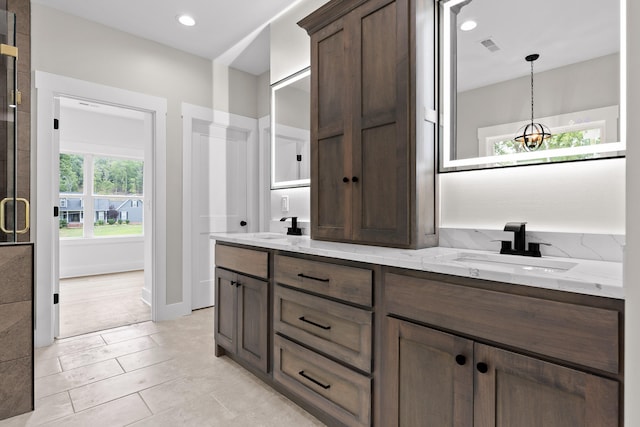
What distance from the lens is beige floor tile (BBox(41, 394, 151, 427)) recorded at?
5.60 ft

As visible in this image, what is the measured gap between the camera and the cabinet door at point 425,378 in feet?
3.75

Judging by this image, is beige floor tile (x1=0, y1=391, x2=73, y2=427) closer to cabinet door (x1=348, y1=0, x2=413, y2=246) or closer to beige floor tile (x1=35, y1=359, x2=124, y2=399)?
beige floor tile (x1=35, y1=359, x2=124, y2=399)

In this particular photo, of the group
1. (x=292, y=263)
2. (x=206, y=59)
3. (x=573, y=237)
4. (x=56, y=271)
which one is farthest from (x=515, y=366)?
(x=206, y=59)

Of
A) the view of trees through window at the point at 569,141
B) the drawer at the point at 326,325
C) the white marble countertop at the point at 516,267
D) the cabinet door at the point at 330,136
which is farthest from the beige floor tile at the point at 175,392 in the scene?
the view of trees through window at the point at 569,141

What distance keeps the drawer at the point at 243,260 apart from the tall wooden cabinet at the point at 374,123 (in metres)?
0.39

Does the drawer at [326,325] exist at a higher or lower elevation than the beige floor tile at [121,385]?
higher

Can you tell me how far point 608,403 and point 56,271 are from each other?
3.55 m

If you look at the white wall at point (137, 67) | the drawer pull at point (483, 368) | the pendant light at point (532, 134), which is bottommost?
the drawer pull at point (483, 368)

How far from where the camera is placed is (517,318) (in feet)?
3.36

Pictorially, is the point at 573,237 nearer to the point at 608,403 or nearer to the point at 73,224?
the point at 608,403

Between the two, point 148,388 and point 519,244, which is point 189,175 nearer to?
point 148,388

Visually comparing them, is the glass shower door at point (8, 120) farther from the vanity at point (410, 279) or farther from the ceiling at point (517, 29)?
the vanity at point (410, 279)

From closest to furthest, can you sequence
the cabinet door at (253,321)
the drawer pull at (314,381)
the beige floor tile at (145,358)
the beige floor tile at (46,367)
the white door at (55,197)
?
the drawer pull at (314,381) < the cabinet door at (253,321) < the beige floor tile at (46,367) < the beige floor tile at (145,358) < the white door at (55,197)

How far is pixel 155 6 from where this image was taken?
276 centimetres
